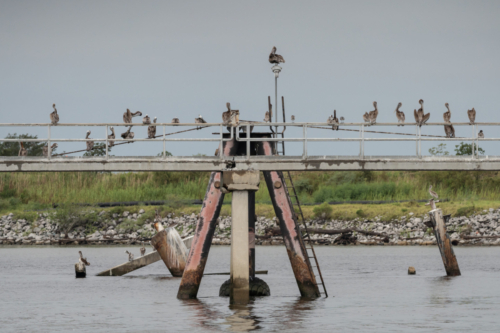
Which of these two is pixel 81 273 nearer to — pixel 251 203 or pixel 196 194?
pixel 251 203

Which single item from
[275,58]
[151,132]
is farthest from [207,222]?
[275,58]

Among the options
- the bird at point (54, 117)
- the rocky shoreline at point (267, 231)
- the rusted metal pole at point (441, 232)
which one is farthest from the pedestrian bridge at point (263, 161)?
the rocky shoreline at point (267, 231)

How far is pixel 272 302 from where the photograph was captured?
2714 centimetres

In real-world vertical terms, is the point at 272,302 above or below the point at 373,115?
below

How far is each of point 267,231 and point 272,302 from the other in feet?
116

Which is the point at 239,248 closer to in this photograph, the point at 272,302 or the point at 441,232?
the point at 272,302

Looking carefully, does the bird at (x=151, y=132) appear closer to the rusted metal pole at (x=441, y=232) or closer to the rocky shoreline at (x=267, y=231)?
the rusted metal pole at (x=441, y=232)

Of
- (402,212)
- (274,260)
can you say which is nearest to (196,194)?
(402,212)

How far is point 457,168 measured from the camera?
23562 millimetres

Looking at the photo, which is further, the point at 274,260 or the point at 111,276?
the point at 274,260

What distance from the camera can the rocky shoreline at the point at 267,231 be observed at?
6084 centimetres

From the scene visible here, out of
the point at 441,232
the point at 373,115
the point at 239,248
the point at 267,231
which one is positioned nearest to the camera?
the point at 239,248

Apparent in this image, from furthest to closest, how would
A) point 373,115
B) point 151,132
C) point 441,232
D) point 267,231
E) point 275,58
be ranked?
point 267,231
point 441,232
point 275,58
point 151,132
point 373,115

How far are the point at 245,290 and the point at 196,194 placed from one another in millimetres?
55561
